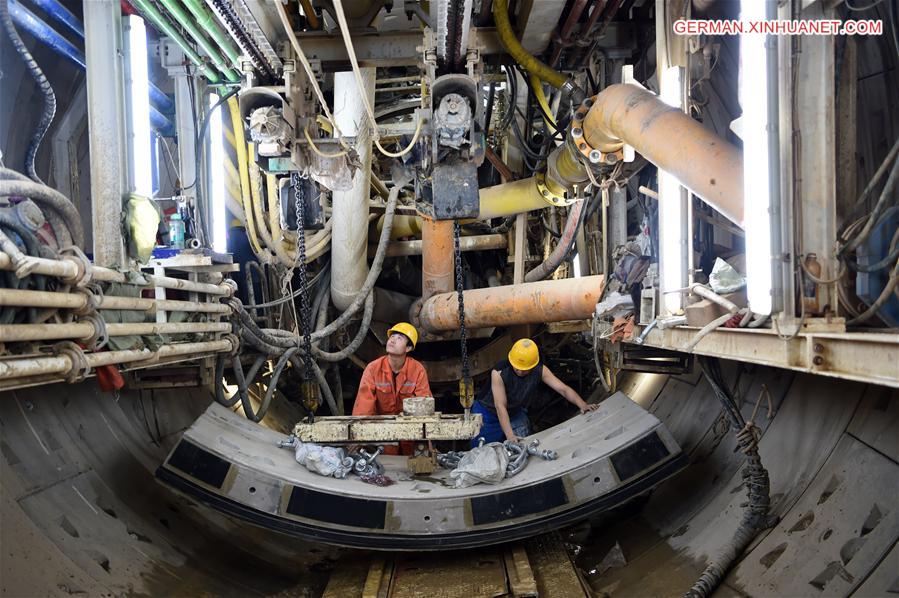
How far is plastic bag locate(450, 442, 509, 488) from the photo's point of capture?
4.70 metres

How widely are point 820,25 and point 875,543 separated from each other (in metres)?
1.91

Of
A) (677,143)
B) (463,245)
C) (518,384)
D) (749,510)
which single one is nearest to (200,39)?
(677,143)

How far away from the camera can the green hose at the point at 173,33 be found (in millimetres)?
3980

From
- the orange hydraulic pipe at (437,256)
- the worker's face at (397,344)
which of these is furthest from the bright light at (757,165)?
the orange hydraulic pipe at (437,256)

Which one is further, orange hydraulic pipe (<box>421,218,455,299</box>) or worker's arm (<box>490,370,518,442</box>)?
orange hydraulic pipe (<box>421,218,455,299</box>)

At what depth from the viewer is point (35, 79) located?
13.8ft

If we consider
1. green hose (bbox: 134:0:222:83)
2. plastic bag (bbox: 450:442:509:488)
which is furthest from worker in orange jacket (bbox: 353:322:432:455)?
green hose (bbox: 134:0:222:83)

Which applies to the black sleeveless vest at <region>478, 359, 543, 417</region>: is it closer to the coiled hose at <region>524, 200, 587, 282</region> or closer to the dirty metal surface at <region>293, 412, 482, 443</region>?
the coiled hose at <region>524, 200, 587, 282</region>

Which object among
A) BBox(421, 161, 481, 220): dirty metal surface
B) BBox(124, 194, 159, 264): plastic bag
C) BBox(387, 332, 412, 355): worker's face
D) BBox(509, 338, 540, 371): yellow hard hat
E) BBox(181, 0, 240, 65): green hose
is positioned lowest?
BBox(509, 338, 540, 371): yellow hard hat

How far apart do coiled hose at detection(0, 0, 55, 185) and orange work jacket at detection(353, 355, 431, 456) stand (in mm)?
2781

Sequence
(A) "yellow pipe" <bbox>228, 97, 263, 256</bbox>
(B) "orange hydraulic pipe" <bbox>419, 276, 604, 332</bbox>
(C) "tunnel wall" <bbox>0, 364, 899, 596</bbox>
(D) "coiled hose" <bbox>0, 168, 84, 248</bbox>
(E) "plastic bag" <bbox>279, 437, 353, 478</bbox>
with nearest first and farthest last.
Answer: (D) "coiled hose" <bbox>0, 168, 84, 248</bbox>, (C) "tunnel wall" <bbox>0, 364, 899, 596</bbox>, (E) "plastic bag" <bbox>279, 437, 353, 478</bbox>, (A) "yellow pipe" <bbox>228, 97, 263, 256</bbox>, (B) "orange hydraulic pipe" <bbox>419, 276, 604, 332</bbox>

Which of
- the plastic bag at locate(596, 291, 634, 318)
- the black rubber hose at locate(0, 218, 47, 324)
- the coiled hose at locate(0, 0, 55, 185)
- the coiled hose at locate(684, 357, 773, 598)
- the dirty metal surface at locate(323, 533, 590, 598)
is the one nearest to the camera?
the black rubber hose at locate(0, 218, 47, 324)

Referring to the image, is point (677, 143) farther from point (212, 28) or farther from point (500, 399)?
point (500, 399)

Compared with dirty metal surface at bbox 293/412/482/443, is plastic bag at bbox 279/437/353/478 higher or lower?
lower
